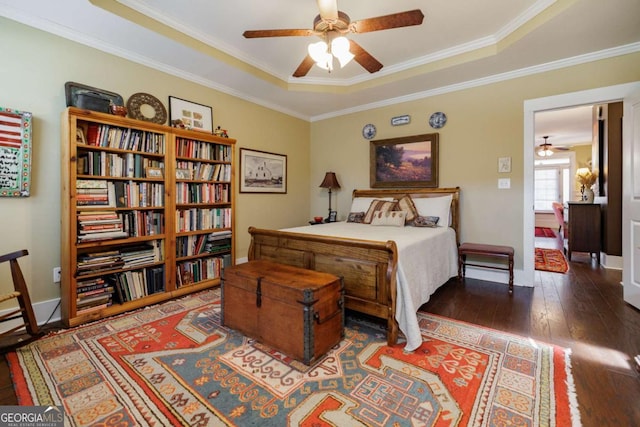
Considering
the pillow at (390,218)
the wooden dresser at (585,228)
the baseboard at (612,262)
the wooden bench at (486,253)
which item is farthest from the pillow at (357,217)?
the baseboard at (612,262)

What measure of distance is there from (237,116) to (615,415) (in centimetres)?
434

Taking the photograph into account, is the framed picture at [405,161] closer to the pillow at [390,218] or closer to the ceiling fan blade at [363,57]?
the pillow at [390,218]

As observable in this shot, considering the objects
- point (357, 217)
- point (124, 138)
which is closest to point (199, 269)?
point (124, 138)

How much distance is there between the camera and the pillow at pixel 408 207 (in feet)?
11.9

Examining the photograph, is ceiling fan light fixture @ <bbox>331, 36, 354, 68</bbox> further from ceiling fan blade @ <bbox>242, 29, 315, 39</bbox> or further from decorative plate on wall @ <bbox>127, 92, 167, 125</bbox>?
decorative plate on wall @ <bbox>127, 92, 167, 125</bbox>

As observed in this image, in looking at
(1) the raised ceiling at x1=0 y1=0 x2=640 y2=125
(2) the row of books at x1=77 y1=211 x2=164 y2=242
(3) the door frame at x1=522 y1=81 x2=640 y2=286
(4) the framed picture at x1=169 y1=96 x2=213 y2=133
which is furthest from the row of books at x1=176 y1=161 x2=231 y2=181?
(3) the door frame at x1=522 y1=81 x2=640 y2=286

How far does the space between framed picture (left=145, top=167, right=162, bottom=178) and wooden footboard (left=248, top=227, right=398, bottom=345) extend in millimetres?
1404

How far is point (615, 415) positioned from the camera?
1.35 metres

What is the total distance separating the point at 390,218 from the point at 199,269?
238cm

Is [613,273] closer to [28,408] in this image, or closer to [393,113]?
[393,113]

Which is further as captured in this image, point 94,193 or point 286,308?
point 94,193

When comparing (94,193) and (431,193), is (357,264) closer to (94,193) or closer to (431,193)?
(431,193)

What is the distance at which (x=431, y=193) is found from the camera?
386 cm

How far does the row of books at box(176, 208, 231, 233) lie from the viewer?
308 cm
